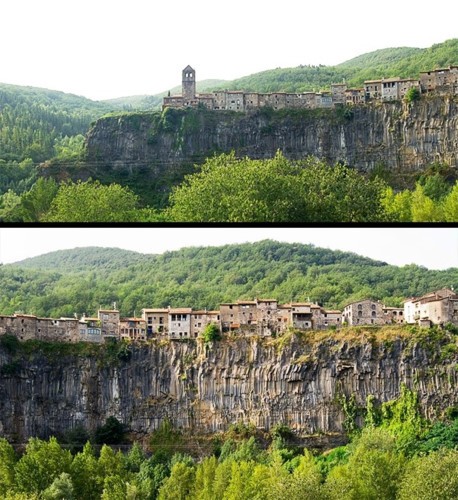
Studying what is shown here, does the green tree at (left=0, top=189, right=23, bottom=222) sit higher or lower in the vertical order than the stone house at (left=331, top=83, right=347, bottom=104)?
lower

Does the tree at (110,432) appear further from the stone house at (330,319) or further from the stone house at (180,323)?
the stone house at (330,319)

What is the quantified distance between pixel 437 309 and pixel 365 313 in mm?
1239

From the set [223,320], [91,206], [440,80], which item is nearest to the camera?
[91,206]

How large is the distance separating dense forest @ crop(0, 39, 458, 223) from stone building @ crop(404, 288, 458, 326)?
5.02 feet

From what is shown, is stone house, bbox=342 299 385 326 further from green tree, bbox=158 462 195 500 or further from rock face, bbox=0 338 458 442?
green tree, bbox=158 462 195 500

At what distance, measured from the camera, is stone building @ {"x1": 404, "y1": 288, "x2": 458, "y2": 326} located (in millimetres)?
16641

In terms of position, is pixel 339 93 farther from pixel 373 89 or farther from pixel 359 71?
pixel 359 71

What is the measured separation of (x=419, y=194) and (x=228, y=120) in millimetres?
7792

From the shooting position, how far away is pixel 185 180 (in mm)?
19109

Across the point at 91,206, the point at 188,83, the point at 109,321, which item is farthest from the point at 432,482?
the point at 188,83

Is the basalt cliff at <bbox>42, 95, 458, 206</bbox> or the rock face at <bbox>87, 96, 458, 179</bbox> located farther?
the rock face at <bbox>87, 96, 458, 179</bbox>

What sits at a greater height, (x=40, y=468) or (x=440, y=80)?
(x=440, y=80)

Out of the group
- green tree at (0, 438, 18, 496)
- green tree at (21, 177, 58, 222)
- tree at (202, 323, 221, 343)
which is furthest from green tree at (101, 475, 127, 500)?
tree at (202, 323, 221, 343)

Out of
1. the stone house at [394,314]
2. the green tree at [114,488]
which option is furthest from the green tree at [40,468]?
the stone house at [394,314]
